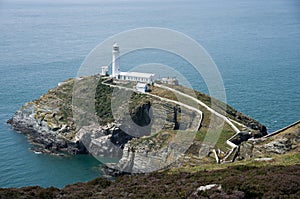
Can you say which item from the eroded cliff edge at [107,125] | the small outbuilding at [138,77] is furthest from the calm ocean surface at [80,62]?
the small outbuilding at [138,77]

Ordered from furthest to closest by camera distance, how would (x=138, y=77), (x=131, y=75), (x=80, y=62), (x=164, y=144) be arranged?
(x=80, y=62), (x=131, y=75), (x=138, y=77), (x=164, y=144)

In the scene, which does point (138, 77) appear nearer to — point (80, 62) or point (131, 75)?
point (131, 75)

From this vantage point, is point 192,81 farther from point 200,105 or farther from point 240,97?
point 200,105

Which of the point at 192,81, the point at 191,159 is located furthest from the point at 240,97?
the point at 191,159

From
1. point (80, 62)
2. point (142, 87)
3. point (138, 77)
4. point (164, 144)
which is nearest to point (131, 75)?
point (138, 77)

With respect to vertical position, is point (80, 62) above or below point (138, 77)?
above

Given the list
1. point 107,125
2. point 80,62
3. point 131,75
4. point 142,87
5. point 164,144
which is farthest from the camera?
point 80,62

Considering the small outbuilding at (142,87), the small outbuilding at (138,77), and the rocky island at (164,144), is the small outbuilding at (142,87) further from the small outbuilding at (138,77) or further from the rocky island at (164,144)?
the small outbuilding at (138,77)
